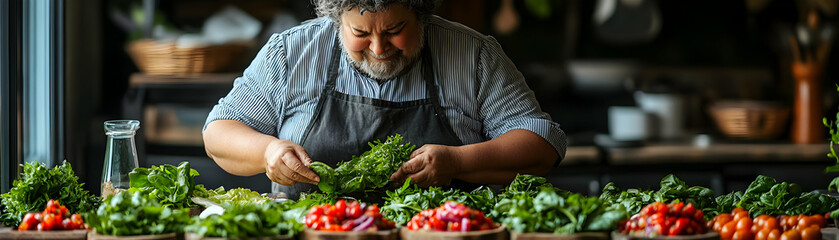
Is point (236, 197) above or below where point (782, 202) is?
below

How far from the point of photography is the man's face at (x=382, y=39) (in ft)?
8.90

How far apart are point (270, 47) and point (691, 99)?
3523 mm

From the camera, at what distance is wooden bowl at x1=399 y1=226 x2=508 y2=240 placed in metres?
1.87

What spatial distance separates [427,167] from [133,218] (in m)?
1.00

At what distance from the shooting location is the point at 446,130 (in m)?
3.01

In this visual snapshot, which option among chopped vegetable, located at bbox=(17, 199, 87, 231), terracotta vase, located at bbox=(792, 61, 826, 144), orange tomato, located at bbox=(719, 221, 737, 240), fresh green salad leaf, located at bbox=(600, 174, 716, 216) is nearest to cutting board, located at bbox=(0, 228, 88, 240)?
chopped vegetable, located at bbox=(17, 199, 87, 231)

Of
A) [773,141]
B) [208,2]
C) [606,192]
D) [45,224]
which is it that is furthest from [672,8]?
[45,224]

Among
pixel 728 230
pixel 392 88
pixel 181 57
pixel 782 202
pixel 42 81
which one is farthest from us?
pixel 181 57

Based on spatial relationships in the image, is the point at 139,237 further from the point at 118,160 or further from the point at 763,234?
the point at 763,234

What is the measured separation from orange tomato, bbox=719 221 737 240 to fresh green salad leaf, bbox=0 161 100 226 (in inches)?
68.6

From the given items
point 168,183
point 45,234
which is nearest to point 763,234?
point 168,183

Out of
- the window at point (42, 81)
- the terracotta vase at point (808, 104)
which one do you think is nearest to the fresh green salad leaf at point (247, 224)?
the window at point (42, 81)

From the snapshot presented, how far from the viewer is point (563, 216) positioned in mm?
1976

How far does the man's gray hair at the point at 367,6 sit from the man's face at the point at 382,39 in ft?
0.06
